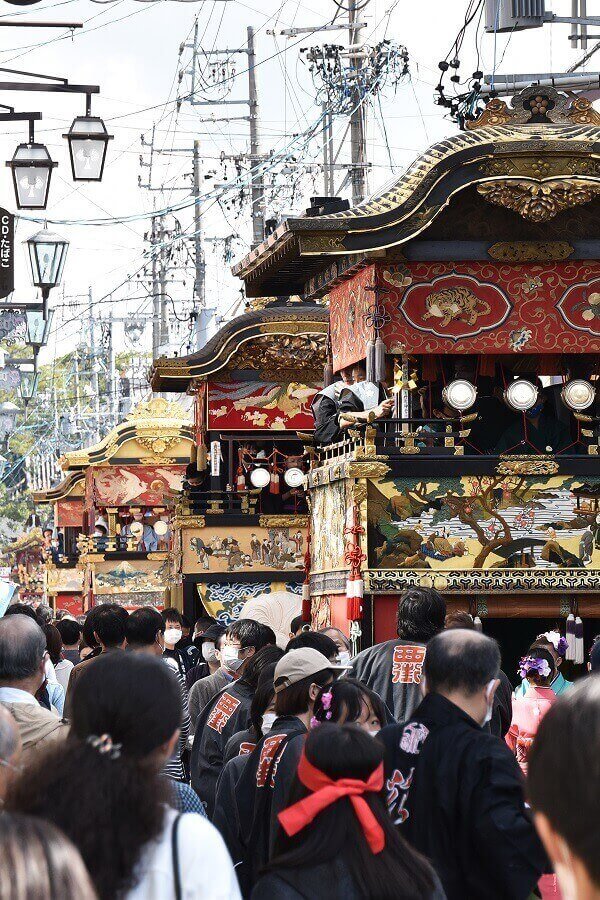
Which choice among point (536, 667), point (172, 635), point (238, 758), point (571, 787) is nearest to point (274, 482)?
point (172, 635)

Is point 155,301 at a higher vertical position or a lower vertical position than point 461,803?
higher

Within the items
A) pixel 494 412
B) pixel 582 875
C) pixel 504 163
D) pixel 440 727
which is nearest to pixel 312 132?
pixel 494 412

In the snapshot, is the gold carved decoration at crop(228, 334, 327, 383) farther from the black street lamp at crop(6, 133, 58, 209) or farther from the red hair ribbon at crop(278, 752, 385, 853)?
the red hair ribbon at crop(278, 752, 385, 853)

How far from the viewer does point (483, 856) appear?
16.7 feet

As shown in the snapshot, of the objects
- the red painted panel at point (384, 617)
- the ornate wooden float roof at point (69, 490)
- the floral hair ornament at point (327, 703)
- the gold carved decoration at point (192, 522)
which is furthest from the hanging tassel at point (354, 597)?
the ornate wooden float roof at point (69, 490)

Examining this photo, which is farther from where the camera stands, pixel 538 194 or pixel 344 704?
pixel 538 194

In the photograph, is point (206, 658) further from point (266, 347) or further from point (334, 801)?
point (334, 801)

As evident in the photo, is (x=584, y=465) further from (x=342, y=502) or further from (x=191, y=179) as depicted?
(x=191, y=179)

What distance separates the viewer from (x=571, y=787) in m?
2.58

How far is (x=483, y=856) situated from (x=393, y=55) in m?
25.3

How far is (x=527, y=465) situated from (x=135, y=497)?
58.9ft

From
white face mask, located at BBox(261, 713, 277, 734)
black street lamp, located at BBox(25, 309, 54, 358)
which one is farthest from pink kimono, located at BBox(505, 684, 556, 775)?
black street lamp, located at BBox(25, 309, 54, 358)

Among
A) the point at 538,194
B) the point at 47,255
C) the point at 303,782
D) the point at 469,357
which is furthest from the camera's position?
the point at 469,357

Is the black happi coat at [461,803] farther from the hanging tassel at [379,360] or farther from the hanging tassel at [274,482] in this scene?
the hanging tassel at [274,482]
